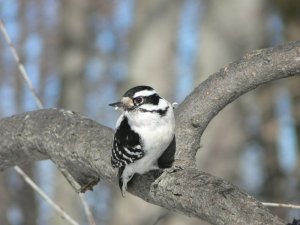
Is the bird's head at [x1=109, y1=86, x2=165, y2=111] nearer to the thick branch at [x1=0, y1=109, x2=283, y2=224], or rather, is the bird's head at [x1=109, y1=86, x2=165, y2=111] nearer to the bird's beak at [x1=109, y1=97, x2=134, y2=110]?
the bird's beak at [x1=109, y1=97, x2=134, y2=110]

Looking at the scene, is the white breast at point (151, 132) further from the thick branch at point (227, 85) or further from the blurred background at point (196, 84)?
the blurred background at point (196, 84)

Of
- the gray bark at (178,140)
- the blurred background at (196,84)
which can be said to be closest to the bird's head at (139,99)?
the gray bark at (178,140)

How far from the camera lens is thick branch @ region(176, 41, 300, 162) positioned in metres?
2.85

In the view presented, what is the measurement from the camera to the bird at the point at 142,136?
290cm

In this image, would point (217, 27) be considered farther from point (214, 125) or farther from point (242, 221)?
point (242, 221)

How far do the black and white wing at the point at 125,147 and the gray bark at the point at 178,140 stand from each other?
8cm

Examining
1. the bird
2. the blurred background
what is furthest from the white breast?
the blurred background

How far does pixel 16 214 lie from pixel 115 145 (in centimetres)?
1213

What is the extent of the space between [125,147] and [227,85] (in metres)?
0.54

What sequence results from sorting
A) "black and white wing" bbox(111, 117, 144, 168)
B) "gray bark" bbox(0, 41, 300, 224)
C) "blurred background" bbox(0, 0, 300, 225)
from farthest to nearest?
"blurred background" bbox(0, 0, 300, 225), "black and white wing" bbox(111, 117, 144, 168), "gray bark" bbox(0, 41, 300, 224)

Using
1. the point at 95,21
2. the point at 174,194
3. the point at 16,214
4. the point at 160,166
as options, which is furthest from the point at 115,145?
the point at 95,21

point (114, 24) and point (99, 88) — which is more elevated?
point (114, 24)

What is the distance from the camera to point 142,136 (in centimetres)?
310

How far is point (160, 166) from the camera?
2955mm
